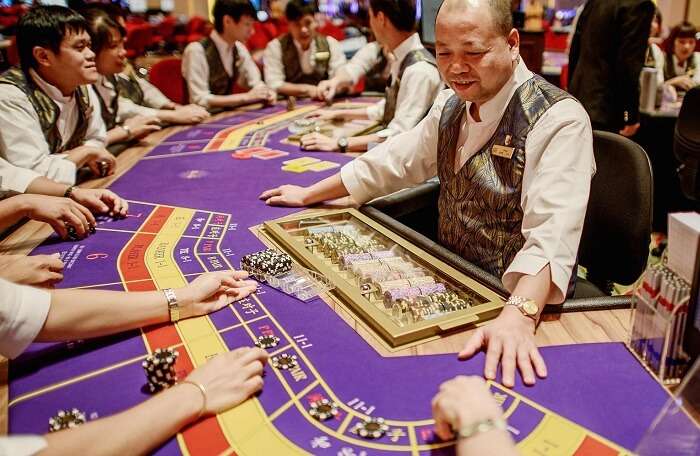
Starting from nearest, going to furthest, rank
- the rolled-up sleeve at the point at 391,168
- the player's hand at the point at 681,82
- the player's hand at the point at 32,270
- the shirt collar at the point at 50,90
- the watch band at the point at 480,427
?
the watch band at the point at 480,427
the player's hand at the point at 32,270
the rolled-up sleeve at the point at 391,168
the shirt collar at the point at 50,90
the player's hand at the point at 681,82

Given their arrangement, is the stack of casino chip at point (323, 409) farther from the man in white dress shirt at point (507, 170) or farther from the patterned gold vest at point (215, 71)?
the patterned gold vest at point (215, 71)

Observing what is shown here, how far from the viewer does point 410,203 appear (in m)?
2.17

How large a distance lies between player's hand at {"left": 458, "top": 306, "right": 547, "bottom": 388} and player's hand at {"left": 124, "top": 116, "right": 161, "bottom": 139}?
8.10 feet

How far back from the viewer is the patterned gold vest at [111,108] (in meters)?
3.27

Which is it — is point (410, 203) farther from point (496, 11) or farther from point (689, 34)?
point (689, 34)

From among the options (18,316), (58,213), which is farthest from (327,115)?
(18,316)

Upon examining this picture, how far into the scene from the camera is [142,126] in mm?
3193

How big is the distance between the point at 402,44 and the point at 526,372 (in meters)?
2.24

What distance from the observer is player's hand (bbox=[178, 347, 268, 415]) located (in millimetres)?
1035

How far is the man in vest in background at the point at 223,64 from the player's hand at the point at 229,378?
3.34m

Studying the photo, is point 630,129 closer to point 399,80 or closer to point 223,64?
point 399,80

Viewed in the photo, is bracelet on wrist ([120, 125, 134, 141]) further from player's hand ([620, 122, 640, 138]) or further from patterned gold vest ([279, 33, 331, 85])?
player's hand ([620, 122, 640, 138])

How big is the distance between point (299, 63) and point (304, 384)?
14.3ft

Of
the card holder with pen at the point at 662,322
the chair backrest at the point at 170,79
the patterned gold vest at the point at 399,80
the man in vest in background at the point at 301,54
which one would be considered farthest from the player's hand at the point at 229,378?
the man in vest in background at the point at 301,54
